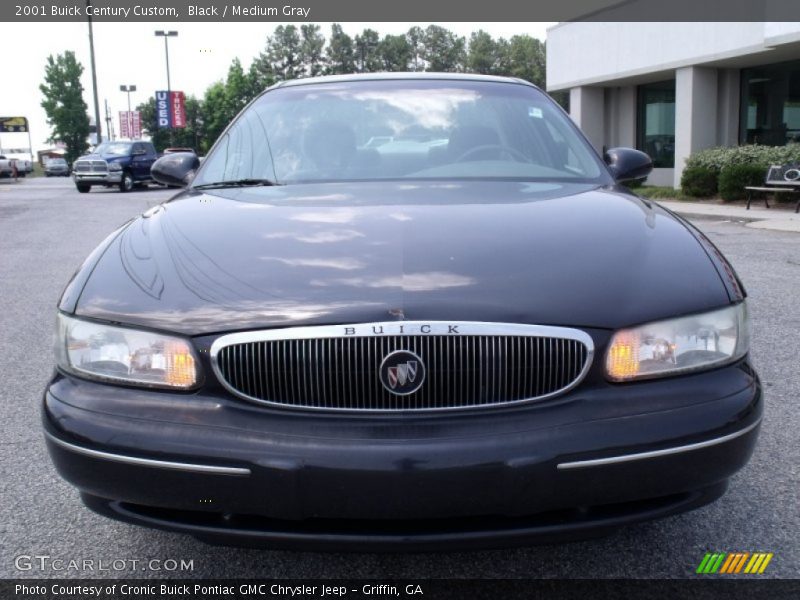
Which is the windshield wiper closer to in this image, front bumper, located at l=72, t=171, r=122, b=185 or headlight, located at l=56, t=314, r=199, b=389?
headlight, located at l=56, t=314, r=199, b=389

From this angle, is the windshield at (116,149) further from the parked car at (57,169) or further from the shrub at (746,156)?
the parked car at (57,169)

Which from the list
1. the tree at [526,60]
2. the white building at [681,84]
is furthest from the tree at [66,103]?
the white building at [681,84]

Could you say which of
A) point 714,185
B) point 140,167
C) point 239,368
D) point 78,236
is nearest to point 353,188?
point 239,368

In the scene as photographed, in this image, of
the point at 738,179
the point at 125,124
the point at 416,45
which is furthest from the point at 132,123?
the point at 738,179

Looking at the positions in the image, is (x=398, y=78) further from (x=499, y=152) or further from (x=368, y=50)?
(x=368, y=50)

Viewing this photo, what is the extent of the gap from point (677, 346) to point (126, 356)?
1.42 meters

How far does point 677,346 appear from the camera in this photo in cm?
207

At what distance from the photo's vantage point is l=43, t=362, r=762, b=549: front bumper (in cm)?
185

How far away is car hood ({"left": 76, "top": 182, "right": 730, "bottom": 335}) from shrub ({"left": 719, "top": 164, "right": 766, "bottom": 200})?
15.2 meters

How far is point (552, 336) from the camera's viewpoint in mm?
1974

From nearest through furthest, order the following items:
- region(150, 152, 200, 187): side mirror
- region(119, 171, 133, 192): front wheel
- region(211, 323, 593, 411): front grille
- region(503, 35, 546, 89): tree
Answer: region(211, 323, 593, 411): front grille < region(150, 152, 200, 187): side mirror < region(119, 171, 133, 192): front wheel < region(503, 35, 546, 89): tree

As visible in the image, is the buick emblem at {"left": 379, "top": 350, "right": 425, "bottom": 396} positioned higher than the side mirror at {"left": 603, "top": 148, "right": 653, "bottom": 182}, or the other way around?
the side mirror at {"left": 603, "top": 148, "right": 653, "bottom": 182}

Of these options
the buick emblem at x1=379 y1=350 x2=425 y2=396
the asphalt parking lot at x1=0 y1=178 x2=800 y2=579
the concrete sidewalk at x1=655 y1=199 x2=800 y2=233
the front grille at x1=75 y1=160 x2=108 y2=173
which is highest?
the front grille at x1=75 y1=160 x2=108 y2=173

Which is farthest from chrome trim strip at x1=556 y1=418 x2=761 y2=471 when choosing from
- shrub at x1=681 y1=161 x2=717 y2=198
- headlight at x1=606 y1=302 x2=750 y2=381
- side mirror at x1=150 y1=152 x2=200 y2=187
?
shrub at x1=681 y1=161 x2=717 y2=198
